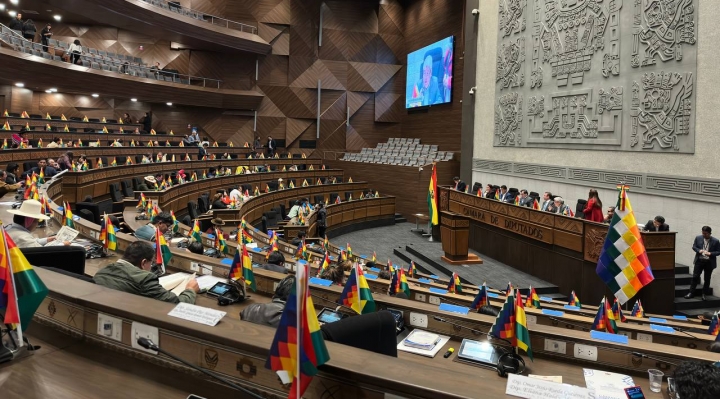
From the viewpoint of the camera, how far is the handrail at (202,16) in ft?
52.1

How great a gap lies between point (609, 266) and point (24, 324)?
4.88m

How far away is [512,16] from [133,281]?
12656mm

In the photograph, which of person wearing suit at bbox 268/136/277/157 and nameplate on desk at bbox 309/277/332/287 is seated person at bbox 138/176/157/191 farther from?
person wearing suit at bbox 268/136/277/157

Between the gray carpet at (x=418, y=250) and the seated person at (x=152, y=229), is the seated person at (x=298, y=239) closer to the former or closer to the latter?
the gray carpet at (x=418, y=250)

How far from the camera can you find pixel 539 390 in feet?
4.68

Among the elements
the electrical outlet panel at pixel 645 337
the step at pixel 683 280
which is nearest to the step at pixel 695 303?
the step at pixel 683 280

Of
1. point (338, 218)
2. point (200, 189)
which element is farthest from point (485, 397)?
point (338, 218)

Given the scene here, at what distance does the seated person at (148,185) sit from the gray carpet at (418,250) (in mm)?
4439

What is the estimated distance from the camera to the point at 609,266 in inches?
193

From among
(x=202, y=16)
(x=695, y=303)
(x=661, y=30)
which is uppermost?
(x=202, y=16)

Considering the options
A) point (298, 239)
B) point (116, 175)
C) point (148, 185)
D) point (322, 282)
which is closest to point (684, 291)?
point (298, 239)

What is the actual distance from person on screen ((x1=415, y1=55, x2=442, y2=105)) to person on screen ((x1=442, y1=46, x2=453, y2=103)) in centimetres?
42

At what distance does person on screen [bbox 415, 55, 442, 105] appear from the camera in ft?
59.2

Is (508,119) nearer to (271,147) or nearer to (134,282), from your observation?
(271,147)
